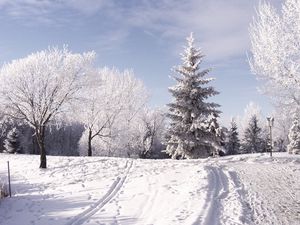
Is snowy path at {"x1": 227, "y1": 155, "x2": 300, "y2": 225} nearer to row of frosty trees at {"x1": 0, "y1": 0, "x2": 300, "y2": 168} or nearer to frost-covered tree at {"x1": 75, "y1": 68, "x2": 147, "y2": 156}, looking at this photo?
row of frosty trees at {"x1": 0, "y1": 0, "x2": 300, "y2": 168}

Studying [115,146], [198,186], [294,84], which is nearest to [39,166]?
[198,186]

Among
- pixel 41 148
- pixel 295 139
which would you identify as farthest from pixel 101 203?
pixel 295 139

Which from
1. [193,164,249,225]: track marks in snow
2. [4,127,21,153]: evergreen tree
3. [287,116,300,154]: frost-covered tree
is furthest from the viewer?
[4,127,21,153]: evergreen tree

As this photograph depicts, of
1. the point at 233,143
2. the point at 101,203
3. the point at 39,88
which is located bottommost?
the point at 101,203

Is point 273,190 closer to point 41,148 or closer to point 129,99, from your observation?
point 41,148

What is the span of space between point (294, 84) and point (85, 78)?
51.6ft

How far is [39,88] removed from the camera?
2519cm

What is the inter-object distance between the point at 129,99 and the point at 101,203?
30491mm

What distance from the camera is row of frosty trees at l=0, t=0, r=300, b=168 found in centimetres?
1478

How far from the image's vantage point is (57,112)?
26.0 m

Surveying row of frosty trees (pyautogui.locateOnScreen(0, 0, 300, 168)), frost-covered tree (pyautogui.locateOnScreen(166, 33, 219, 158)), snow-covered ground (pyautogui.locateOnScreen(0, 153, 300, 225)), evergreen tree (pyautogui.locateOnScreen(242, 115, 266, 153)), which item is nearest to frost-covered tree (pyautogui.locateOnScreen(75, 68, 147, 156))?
row of frosty trees (pyautogui.locateOnScreen(0, 0, 300, 168))

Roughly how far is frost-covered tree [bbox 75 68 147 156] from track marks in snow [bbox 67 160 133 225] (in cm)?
1823

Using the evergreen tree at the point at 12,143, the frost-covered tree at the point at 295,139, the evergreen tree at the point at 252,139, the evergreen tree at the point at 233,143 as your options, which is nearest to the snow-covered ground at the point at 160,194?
the frost-covered tree at the point at 295,139

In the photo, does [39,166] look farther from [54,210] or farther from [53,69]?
[54,210]
